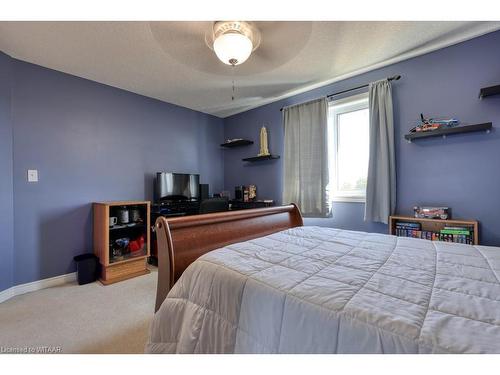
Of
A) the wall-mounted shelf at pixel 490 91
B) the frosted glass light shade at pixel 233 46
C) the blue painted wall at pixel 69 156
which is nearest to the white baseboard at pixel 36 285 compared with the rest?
the blue painted wall at pixel 69 156

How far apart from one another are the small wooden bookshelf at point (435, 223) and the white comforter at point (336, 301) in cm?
85

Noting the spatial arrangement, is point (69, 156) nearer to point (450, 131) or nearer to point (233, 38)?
point (233, 38)

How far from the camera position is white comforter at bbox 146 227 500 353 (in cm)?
64

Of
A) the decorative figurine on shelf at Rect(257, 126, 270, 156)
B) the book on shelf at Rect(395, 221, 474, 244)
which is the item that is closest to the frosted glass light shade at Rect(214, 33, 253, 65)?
the decorative figurine on shelf at Rect(257, 126, 270, 156)

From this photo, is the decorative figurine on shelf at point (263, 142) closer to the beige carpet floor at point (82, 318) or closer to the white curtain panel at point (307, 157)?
the white curtain panel at point (307, 157)

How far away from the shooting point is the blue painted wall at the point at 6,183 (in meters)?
2.22

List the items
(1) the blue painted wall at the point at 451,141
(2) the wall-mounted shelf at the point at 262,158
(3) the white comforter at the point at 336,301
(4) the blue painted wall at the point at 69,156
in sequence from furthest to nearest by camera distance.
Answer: (2) the wall-mounted shelf at the point at 262,158 → (4) the blue painted wall at the point at 69,156 → (1) the blue painted wall at the point at 451,141 → (3) the white comforter at the point at 336,301

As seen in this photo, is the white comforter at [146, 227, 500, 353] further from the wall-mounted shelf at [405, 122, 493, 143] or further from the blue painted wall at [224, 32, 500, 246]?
the wall-mounted shelf at [405, 122, 493, 143]

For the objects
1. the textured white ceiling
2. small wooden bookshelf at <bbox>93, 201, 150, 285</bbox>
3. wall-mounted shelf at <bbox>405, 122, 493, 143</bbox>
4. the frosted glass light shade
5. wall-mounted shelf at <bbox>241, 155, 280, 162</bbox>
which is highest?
the textured white ceiling

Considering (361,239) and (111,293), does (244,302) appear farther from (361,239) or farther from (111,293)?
(111,293)

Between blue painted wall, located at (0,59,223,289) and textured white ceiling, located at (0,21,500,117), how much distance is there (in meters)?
0.26

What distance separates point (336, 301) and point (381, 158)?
2.25 metres

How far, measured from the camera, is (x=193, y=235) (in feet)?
4.93

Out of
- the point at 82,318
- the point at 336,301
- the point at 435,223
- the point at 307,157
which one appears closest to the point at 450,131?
the point at 435,223
